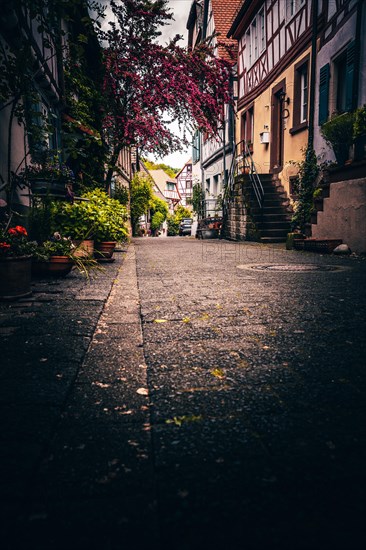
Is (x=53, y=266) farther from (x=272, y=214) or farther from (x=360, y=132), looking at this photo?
(x=272, y=214)

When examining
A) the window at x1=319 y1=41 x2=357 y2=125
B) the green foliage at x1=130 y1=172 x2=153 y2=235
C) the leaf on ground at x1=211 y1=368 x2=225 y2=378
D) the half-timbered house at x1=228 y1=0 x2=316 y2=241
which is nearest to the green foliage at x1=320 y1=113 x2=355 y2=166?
the window at x1=319 y1=41 x2=357 y2=125

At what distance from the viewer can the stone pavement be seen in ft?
2.96

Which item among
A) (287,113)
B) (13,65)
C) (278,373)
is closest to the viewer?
(278,373)

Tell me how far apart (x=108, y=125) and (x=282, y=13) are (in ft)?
22.0

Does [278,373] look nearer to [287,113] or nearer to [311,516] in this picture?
[311,516]

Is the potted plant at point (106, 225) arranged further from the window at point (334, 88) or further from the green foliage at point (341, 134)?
the window at point (334, 88)

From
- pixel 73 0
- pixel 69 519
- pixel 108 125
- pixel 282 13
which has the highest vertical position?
pixel 282 13

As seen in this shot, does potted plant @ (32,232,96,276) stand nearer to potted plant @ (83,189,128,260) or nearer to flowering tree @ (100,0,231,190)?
potted plant @ (83,189,128,260)

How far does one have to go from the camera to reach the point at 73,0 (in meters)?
3.84

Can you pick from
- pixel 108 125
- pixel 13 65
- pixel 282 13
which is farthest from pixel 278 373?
pixel 282 13

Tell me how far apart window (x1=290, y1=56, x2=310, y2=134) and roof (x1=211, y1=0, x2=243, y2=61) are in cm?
895

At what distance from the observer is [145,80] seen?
1084 centimetres

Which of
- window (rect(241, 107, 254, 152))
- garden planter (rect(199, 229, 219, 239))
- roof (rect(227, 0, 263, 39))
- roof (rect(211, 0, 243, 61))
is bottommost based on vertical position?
garden planter (rect(199, 229, 219, 239))

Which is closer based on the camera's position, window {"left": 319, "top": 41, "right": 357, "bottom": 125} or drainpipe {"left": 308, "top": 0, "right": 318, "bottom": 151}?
window {"left": 319, "top": 41, "right": 357, "bottom": 125}
